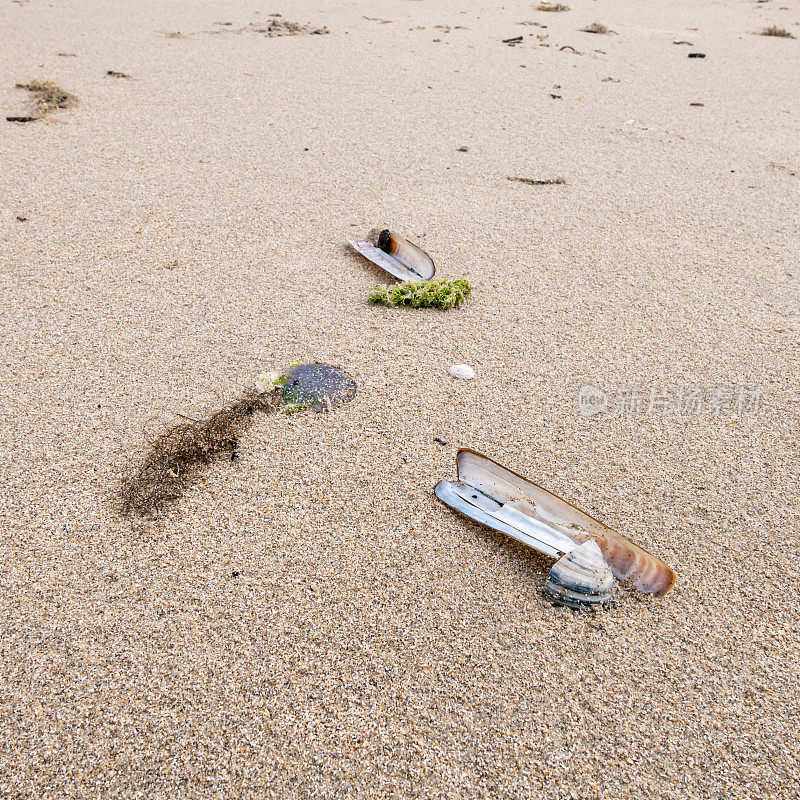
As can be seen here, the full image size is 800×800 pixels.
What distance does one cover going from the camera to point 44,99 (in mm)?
4078

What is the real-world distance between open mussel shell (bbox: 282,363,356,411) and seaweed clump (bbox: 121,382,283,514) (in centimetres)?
5

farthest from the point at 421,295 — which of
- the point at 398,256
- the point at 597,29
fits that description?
the point at 597,29

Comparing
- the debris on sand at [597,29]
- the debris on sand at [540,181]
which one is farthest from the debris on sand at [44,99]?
the debris on sand at [597,29]

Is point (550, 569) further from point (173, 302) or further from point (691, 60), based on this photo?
point (691, 60)

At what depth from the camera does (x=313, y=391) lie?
1.99 meters

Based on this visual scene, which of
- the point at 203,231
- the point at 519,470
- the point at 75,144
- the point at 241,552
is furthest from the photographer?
the point at 75,144

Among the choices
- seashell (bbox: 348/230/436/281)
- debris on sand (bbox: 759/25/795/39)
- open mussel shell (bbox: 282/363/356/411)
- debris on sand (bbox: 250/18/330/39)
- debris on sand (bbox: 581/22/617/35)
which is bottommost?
open mussel shell (bbox: 282/363/356/411)

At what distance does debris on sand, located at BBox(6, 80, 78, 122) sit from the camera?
3.91 m

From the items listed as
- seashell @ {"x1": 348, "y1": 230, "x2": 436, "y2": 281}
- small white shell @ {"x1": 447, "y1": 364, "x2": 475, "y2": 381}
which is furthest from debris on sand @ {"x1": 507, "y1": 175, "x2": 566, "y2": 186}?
small white shell @ {"x1": 447, "y1": 364, "x2": 475, "y2": 381}

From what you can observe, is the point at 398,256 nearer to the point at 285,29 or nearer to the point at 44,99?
the point at 44,99

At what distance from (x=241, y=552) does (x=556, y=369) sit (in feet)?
3.90

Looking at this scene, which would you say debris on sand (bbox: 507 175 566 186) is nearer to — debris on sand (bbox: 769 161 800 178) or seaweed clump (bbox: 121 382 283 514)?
debris on sand (bbox: 769 161 800 178)

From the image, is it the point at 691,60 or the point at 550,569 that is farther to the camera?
the point at 691,60

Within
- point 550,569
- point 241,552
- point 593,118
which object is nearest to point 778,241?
point 593,118
